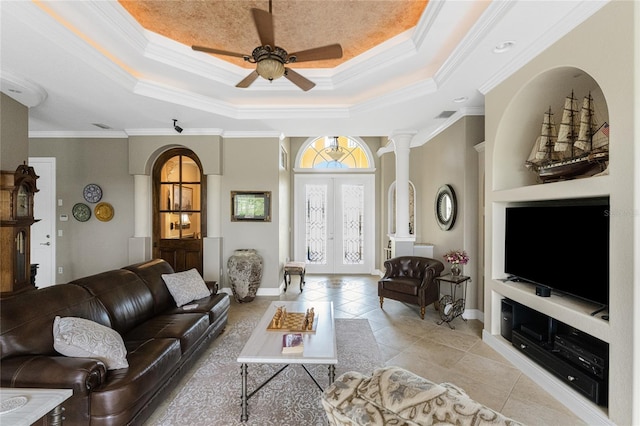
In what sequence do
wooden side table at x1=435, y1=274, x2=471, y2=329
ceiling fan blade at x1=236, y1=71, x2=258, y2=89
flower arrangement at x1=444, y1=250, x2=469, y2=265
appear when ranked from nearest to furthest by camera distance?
ceiling fan blade at x1=236, y1=71, x2=258, y2=89
wooden side table at x1=435, y1=274, x2=471, y2=329
flower arrangement at x1=444, y1=250, x2=469, y2=265

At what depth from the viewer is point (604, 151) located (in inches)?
82.0

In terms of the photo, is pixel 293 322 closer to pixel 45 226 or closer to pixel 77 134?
pixel 45 226

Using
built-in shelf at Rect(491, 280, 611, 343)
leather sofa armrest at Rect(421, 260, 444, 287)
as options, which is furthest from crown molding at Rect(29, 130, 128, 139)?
built-in shelf at Rect(491, 280, 611, 343)

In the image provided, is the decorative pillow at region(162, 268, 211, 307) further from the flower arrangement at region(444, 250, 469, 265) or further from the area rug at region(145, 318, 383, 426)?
the flower arrangement at region(444, 250, 469, 265)

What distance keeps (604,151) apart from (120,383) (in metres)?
3.56

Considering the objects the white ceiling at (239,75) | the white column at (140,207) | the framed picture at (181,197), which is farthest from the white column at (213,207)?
the white column at (140,207)

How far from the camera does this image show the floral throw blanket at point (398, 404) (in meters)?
0.76

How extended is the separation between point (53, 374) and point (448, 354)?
10.5 ft

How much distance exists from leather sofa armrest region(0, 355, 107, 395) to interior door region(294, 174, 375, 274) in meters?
5.35

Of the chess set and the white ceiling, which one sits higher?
the white ceiling

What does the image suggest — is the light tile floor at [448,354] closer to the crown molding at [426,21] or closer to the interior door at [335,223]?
the interior door at [335,223]

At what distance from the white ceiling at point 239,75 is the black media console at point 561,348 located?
93.9 inches

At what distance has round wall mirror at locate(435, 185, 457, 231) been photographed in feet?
14.9

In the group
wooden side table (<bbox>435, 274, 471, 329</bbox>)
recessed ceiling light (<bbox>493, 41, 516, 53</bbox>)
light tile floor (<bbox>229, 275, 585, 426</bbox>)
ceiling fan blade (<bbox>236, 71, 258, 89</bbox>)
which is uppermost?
recessed ceiling light (<bbox>493, 41, 516, 53</bbox>)
